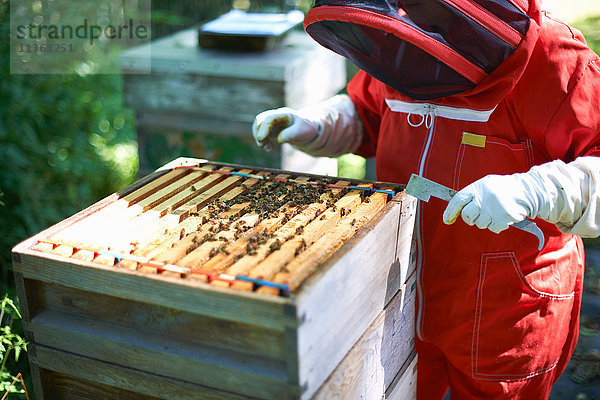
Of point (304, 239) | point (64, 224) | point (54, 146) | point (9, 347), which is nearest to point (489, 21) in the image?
point (304, 239)

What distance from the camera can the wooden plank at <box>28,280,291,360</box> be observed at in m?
1.27

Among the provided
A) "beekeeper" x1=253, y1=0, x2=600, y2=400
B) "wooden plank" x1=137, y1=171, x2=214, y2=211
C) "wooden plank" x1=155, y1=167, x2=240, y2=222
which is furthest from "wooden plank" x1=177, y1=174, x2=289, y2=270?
"beekeeper" x1=253, y1=0, x2=600, y2=400

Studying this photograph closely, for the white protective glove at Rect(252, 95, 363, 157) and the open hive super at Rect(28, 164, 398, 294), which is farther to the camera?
the white protective glove at Rect(252, 95, 363, 157)

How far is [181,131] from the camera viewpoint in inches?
141

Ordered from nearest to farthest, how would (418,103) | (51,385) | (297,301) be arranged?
(297,301) < (51,385) < (418,103)

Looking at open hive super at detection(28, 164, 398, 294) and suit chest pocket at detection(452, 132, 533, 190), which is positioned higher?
suit chest pocket at detection(452, 132, 533, 190)

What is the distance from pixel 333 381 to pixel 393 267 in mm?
418

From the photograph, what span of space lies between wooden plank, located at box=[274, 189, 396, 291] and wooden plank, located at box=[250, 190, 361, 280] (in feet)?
0.07

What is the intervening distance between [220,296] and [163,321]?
0.23m

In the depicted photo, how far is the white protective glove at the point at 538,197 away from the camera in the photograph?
4.96ft

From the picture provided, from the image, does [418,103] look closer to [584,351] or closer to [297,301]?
[297,301]

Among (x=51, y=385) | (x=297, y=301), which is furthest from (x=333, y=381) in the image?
(x=51, y=385)

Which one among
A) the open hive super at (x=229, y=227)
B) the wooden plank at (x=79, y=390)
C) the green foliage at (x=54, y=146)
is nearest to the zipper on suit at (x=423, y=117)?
the open hive super at (x=229, y=227)

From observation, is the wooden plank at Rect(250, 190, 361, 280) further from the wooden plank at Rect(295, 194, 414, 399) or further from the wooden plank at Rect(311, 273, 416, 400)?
the wooden plank at Rect(311, 273, 416, 400)
